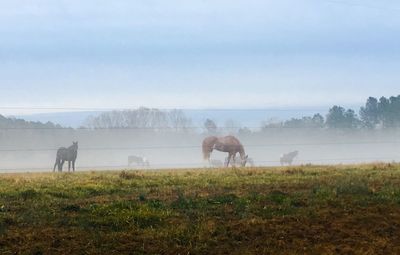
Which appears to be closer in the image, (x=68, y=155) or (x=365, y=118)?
(x=68, y=155)

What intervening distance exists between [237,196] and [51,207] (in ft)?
14.7

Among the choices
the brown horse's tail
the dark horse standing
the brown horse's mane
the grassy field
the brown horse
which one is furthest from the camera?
the brown horse's tail

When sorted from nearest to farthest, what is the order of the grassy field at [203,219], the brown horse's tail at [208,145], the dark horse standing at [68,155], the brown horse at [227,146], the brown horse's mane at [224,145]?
the grassy field at [203,219] → the dark horse standing at [68,155] → the brown horse at [227,146] → the brown horse's mane at [224,145] → the brown horse's tail at [208,145]

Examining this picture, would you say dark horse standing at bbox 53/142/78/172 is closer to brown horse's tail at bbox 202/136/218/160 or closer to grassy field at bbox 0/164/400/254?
brown horse's tail at bbox 202/136/218/160

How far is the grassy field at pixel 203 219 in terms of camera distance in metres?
11.0

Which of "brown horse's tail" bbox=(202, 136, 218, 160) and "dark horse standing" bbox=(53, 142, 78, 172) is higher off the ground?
"brown horse's tail" bbox=(202, 136, 218, 160)

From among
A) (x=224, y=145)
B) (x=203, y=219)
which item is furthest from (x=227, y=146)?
(x=203, y=219)

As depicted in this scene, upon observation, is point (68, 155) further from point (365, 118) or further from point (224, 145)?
point (365, 118)

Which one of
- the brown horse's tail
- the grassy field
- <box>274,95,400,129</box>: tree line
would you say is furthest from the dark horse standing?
<box>274,95,400,129</box>: tree line

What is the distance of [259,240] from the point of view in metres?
11.4

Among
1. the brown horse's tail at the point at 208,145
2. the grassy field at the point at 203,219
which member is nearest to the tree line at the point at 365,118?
the brown horse's tail at the point at 208,145

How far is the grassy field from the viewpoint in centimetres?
1104

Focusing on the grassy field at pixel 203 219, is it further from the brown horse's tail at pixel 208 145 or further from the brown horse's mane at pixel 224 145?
the brown horse's tail at pixel 208 145

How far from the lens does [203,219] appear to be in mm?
12508
